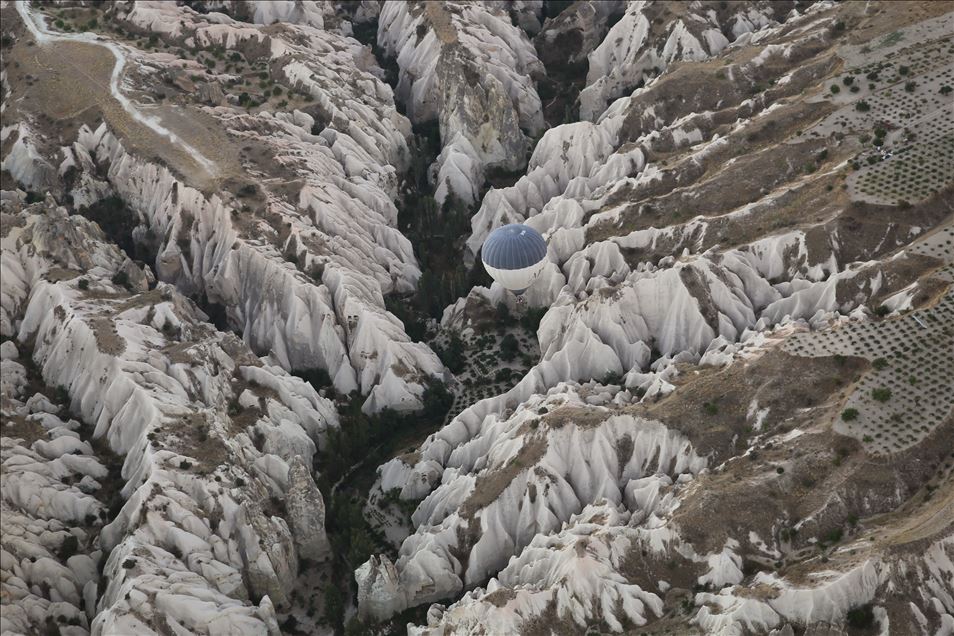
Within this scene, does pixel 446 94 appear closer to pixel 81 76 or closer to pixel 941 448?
pixel 81 76

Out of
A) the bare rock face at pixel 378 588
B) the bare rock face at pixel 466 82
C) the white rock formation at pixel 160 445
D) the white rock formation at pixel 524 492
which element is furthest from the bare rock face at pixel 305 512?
the bare rock face at pixel 466 82

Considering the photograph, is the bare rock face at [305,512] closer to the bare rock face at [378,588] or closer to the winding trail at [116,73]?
the bare rock face at [378,588]

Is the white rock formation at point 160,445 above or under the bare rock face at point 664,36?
under

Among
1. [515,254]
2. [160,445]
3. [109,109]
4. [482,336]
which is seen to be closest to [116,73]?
[109,109]

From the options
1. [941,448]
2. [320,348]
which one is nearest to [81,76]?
[320,348]

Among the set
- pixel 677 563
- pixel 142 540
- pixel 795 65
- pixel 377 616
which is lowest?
pixel 377 616
